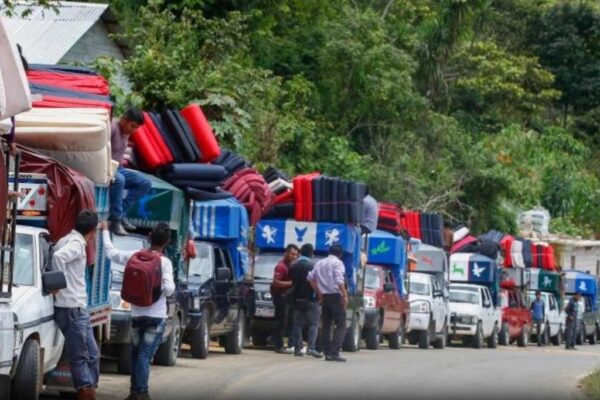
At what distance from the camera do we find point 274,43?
49.2 metres

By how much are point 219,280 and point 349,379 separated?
400 cm

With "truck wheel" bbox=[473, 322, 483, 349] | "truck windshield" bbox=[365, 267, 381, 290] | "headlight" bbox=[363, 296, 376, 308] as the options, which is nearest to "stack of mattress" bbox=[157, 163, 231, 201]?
"headlight" bbox=[363, 296, 376, 308]

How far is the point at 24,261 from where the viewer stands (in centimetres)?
1437

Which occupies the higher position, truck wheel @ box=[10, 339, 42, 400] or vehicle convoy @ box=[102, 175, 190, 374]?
vehicle convoy @ box=[102, 175, 190, 374]

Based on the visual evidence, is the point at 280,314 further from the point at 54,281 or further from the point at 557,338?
the point at 557,338

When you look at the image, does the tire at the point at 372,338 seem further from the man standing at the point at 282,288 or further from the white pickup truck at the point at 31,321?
the white pickup truck at the point at 31,321

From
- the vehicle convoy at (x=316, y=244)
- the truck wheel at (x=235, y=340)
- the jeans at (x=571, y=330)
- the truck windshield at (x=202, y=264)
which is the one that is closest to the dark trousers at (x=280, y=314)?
the truck wheel at (x=235, y=340)

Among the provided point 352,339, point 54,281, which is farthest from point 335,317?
point 54,281

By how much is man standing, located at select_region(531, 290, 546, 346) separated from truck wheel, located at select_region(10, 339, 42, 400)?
35.1 metres

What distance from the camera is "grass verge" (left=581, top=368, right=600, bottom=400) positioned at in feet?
60.0

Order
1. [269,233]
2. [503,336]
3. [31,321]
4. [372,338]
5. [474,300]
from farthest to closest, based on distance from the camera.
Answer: [503,336] → [474,300] → [372,338] → [269,233] → [31,321]

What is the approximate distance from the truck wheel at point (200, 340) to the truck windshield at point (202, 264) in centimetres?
72

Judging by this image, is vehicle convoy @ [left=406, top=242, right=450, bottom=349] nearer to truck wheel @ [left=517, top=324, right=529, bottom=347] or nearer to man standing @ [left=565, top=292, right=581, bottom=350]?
man standing @ [left=565, top=292, right=581, bottom=350]

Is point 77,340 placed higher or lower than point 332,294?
lower
